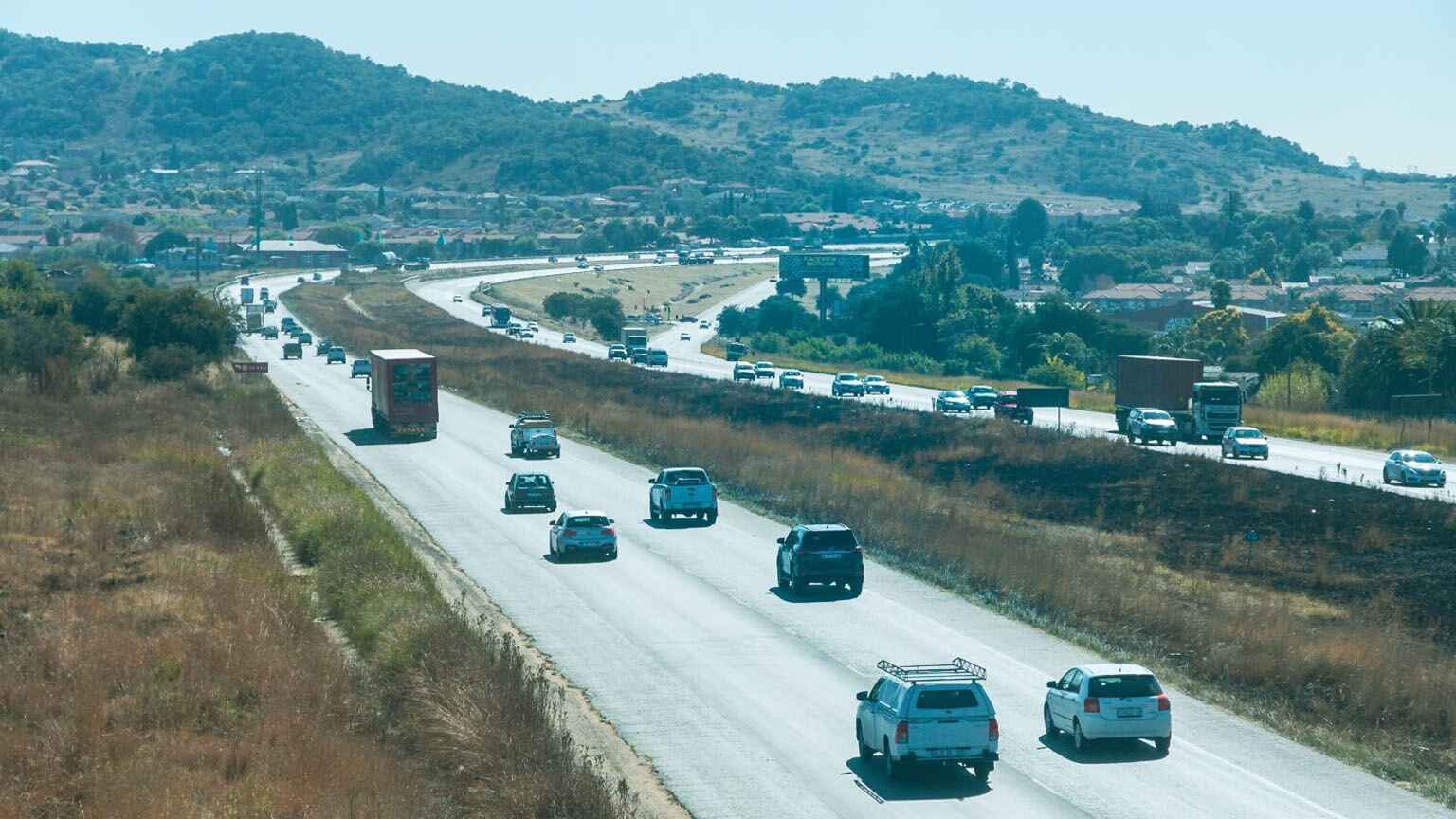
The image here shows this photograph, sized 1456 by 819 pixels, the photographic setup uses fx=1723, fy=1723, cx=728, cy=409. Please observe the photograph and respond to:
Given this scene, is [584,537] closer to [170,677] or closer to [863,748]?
[170,677]

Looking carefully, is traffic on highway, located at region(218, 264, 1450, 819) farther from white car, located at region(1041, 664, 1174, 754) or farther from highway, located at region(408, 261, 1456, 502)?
highway, located at region(408, 261, 1456, 502)

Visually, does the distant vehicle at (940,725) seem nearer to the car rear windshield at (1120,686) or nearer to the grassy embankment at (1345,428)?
the car rear windshield at (1120,686)

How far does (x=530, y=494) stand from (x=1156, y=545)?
65.4ft

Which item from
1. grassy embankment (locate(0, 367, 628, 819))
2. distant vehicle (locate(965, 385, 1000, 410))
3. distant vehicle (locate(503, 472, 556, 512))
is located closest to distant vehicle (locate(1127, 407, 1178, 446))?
distant vehicle (locate(965, 385, 1000, 410))

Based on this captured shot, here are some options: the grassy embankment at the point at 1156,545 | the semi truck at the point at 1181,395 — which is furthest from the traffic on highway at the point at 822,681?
the semi truck at the point at 1181,395

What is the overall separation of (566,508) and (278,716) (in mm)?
32478

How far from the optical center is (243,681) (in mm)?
27234

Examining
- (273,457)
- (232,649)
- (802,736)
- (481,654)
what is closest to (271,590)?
(232,649)

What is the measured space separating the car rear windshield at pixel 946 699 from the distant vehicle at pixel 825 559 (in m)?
16.3

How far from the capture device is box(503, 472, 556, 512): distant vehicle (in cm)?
5628

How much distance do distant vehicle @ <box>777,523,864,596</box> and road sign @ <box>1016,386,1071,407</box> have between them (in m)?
49.0

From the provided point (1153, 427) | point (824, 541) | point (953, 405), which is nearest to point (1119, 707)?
point (824, 541)

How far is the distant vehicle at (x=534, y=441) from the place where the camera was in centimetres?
7260

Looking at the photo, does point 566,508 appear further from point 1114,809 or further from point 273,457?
point 1114,809
